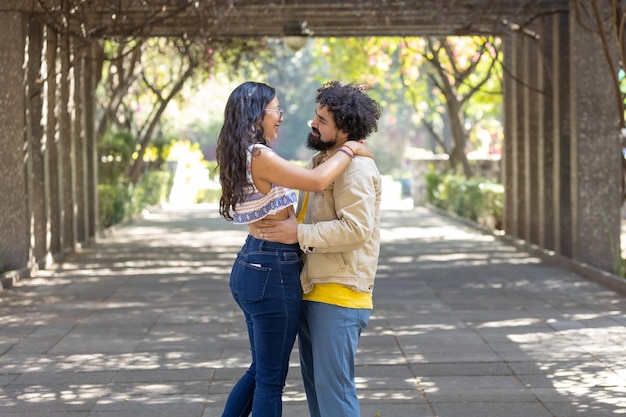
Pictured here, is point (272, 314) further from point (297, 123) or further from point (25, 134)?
point (297, 123)

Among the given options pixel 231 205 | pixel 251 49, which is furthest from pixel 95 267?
pixel 231 205

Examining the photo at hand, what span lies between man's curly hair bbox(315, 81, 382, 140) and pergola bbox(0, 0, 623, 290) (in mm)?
7600

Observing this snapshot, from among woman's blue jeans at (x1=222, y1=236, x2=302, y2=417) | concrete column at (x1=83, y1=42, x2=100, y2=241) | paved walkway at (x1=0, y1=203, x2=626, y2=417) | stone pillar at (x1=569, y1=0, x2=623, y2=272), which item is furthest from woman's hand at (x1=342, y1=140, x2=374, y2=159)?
concrete column at (x1=83, y1=42, x2=100, y2=241)

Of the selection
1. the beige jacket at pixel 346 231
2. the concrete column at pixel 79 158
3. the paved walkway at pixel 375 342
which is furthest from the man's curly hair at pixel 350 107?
the concrete column at pixel 79 158

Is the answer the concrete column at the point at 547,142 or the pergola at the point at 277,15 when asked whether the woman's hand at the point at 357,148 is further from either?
the concrete column at the point at 547,142

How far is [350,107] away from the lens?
471 cm

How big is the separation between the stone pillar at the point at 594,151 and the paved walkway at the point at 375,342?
0.61m

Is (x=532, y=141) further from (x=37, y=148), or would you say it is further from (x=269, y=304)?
(x=269, y=304)

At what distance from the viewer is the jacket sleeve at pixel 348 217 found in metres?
4.63

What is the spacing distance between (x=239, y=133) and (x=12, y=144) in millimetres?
8994

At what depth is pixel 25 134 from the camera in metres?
13.3

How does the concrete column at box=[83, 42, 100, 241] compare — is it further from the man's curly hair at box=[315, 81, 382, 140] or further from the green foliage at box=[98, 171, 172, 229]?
the man's curly hair at box=[315, 81, 382, 140]

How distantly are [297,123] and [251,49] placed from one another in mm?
41079

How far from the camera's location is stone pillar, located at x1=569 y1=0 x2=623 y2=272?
13883mm
